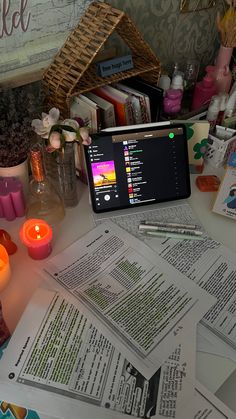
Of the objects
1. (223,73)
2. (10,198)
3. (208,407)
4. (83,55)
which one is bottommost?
(208,407)

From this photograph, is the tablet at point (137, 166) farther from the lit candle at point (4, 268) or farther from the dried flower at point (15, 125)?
the lit candle at point (4, 268)

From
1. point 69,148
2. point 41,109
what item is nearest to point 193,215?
point 69,148

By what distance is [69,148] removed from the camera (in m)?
0.87

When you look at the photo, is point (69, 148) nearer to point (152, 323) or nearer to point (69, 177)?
point (69, 177)

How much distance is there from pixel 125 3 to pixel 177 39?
260 millimetres

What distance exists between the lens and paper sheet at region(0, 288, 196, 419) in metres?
0.59

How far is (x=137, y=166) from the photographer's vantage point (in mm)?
927

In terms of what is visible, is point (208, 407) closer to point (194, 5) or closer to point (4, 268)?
point (4, 268)

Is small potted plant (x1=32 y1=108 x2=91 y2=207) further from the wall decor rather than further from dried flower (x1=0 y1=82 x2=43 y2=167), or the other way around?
the wall decor

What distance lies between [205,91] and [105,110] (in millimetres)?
380

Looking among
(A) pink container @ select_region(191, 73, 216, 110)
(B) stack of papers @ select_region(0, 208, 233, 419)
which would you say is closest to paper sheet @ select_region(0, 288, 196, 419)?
(B) stack of papers @ select_region(0, 208, 233, 419)

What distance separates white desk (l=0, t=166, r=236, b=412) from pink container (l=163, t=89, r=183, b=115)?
0.20m

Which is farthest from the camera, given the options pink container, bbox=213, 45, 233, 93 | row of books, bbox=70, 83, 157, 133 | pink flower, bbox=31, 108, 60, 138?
pink container, bbox=213, 45, 233, 93

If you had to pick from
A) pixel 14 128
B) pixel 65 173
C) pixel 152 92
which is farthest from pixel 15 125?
pixel 152 92
